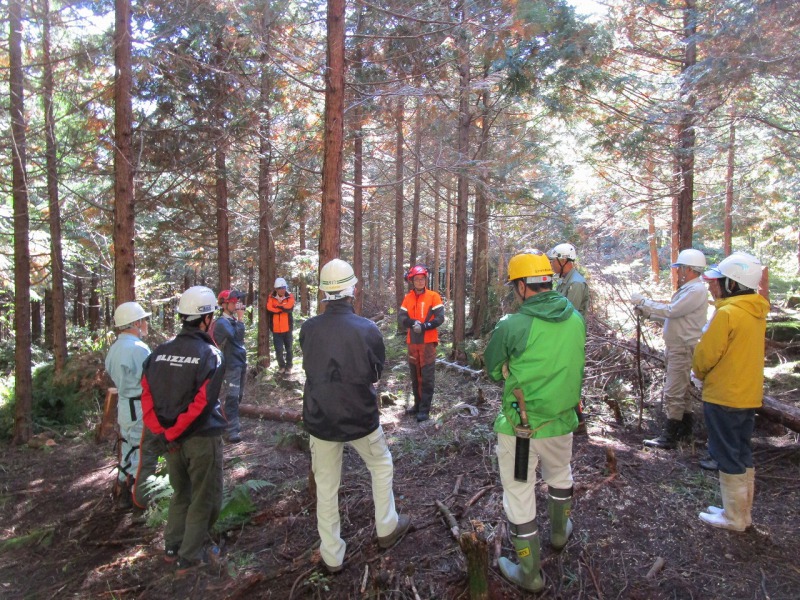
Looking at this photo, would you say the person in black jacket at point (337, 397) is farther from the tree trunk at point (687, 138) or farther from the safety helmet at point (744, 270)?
the tree trunk at point (687, 138)

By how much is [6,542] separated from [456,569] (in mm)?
4912

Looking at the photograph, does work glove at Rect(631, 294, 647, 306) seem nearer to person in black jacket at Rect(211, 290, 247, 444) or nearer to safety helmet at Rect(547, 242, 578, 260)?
safety helmet at Rect(547, 242, 578, 260)

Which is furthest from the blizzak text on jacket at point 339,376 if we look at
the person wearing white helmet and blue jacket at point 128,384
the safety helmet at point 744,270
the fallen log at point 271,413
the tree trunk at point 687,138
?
the tree trunk at point 687,138

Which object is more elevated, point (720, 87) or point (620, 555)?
point (720, 87)

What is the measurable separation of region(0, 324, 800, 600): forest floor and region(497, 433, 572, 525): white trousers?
0.33 metres

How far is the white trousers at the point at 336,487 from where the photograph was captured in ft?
11.8

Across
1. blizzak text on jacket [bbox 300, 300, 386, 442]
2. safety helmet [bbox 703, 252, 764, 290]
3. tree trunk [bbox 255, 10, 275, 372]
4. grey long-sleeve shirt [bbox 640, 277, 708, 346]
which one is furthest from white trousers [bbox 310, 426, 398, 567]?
tree trunk [bbox 255, 10, 275, 372]

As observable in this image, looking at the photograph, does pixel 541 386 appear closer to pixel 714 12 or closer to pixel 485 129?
pixel 714 12

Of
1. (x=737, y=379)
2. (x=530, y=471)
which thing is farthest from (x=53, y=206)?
(x=737, y=379)

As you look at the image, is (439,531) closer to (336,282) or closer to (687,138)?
(336,282)

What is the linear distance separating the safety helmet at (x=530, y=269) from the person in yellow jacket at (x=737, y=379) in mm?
1752

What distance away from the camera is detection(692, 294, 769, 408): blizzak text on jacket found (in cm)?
387

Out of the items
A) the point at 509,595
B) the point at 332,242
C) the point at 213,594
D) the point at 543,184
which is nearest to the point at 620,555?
the point at 509,595

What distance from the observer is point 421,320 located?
7496 millimetres
